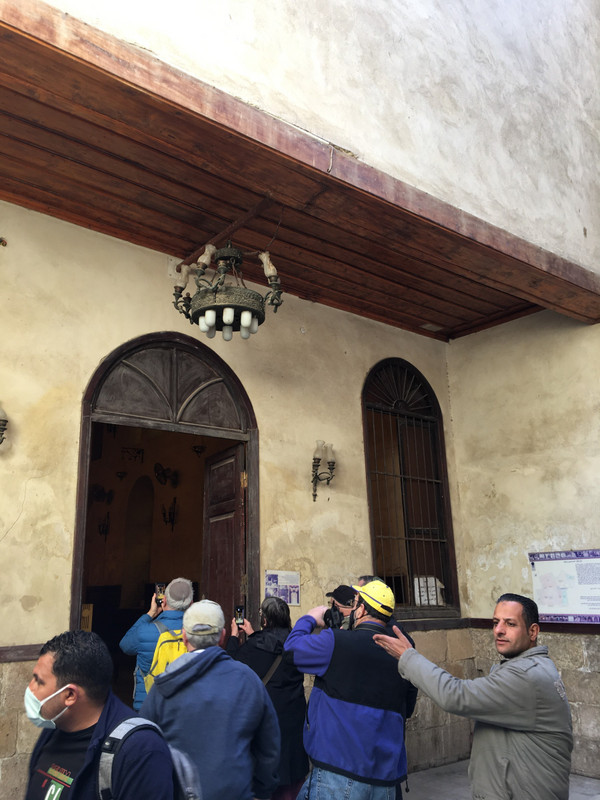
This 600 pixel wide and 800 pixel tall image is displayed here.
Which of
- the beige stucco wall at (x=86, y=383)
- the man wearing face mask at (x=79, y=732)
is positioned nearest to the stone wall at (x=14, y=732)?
the beige stucco wall at (x=86, y=383)

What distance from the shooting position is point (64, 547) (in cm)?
463

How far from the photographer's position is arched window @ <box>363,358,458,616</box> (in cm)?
704

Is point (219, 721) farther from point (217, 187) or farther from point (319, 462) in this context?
point (319, 462)

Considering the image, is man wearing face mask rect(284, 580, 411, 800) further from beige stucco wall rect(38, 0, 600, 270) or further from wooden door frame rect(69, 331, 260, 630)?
beige stucco wall rect(38, 0, 600, 270)

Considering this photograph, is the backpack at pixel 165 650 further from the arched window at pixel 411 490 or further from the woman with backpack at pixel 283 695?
the arched window at pixel 411 490

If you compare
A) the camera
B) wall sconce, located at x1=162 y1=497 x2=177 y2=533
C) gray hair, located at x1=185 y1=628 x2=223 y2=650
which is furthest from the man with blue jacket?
wall sconce, located at x1=162 y1=497 x2=177 y2=533

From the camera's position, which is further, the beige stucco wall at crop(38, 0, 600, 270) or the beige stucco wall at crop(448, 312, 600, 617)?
the beige stucco wall at crop(448, 312, 600, 617)

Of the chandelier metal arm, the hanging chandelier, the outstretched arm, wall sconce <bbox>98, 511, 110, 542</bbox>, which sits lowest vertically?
the outstretched arm

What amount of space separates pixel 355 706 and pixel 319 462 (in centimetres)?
318

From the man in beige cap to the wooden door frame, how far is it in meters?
2.37

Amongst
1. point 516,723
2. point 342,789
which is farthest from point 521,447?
point 516,723

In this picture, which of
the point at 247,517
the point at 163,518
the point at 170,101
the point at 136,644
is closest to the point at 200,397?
the point at 247,517

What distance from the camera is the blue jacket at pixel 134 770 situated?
1.72m

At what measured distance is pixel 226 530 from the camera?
603 cm
